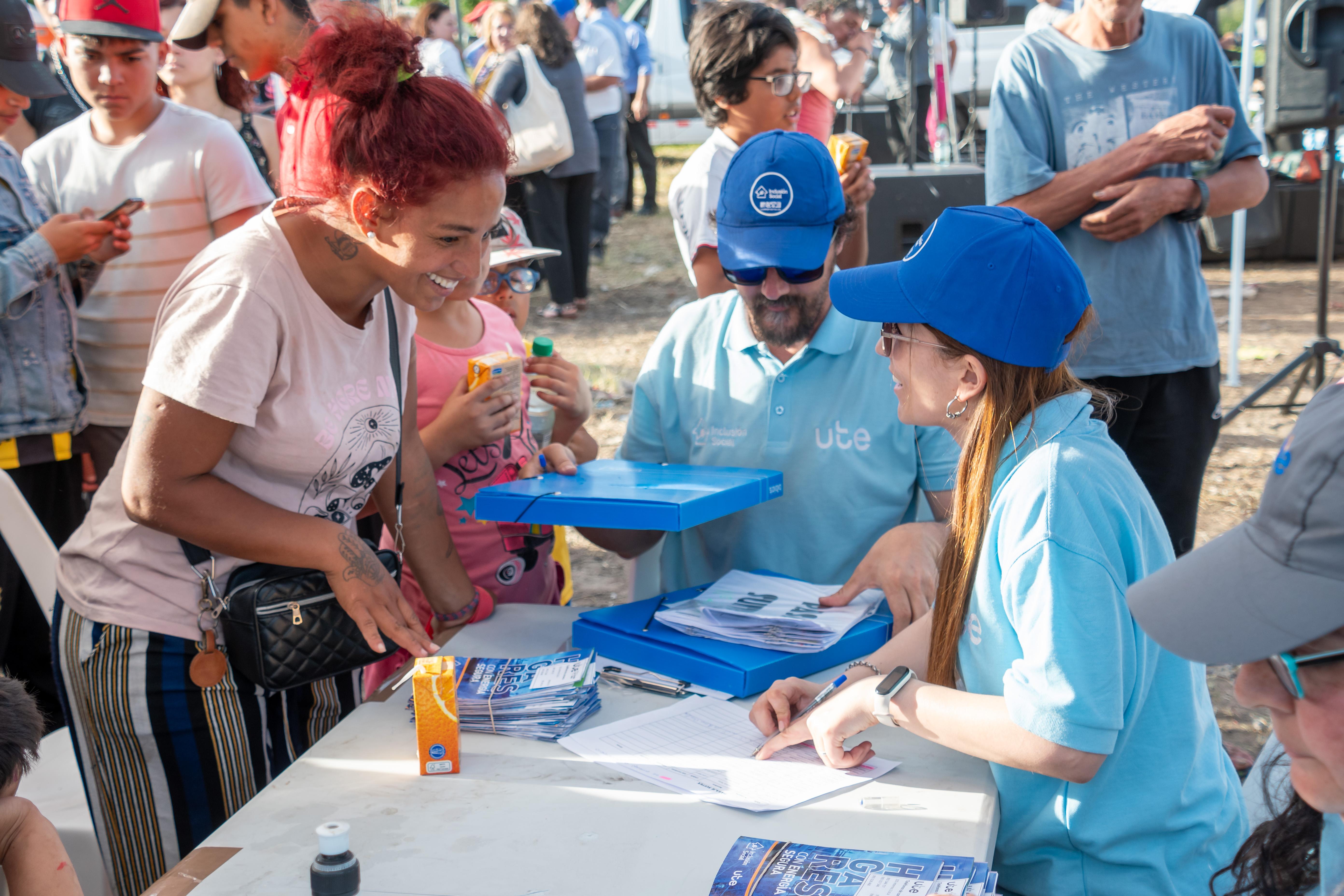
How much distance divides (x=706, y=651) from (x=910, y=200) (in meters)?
3.94

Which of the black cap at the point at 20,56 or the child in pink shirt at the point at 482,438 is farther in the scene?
the black cap at the point at 20,56

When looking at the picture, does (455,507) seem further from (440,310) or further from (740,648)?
(740,648)

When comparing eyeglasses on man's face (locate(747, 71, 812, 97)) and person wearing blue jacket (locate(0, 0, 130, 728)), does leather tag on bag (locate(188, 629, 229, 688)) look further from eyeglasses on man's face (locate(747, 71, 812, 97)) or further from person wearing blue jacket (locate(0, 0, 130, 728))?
eyeglasses on man's face (locate(747, 71, 812, 97))

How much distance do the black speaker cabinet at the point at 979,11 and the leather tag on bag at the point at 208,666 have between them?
18.2 ft

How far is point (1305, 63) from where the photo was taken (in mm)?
4875

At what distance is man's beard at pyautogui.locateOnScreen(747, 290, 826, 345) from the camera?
2.22 metres

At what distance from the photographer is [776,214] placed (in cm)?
217

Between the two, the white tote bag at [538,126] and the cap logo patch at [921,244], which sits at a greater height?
the white tote bag at [538,126]

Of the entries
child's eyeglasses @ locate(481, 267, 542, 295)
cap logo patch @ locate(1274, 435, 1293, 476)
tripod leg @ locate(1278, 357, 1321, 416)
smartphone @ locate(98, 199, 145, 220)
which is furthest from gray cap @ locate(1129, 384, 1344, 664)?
tripod leg @ locate(1278, 357, 1321, 416)

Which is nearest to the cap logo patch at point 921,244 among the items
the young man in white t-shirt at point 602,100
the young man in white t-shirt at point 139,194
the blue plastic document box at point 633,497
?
the blue plastic document box at point 633,497

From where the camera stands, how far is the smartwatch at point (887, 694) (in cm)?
150

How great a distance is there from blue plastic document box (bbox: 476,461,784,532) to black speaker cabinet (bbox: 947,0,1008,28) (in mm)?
4810

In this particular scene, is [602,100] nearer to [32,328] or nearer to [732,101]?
[732,101]

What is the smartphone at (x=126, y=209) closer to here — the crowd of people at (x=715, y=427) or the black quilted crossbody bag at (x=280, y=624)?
the crowd of people at (x=715, y=427)
